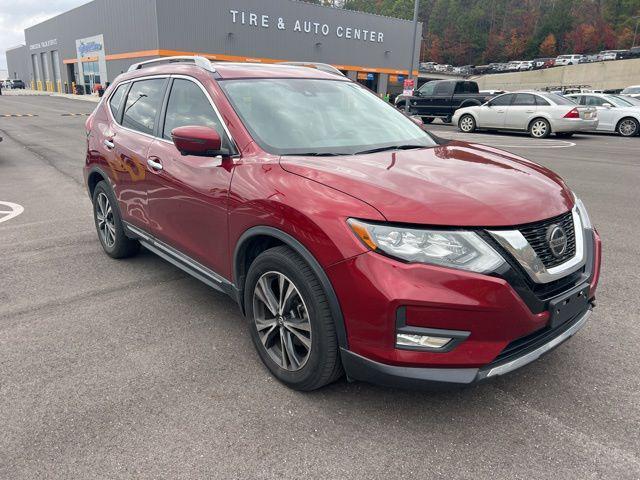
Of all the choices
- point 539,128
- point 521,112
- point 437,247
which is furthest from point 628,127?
point 437,247

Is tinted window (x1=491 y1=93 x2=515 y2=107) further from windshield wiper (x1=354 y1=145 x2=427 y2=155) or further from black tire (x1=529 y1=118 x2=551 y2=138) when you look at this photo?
windshield wiper (x1=354 y1=145 x2=427 y2=155)

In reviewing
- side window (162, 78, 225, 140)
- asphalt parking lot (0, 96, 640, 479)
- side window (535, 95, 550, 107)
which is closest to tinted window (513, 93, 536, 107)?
side window (535, 95, 550, 107)

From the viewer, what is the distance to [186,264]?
3.73 m

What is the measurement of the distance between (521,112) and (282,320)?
54.6 ft

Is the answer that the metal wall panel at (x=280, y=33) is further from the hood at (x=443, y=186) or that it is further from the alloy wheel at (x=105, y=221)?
the hood at (x=443, y=186)

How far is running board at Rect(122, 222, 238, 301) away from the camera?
3342 millimetres

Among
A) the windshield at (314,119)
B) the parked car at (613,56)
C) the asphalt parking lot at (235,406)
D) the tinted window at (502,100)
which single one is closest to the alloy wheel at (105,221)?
the asphalt parking lot at (235,406)

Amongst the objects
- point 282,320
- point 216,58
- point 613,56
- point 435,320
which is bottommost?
point 282,320

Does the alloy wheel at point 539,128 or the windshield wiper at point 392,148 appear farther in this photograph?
the alloy wheel at point 539,128

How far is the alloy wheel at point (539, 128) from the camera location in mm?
16750

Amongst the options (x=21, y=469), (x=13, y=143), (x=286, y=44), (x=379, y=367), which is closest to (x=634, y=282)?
(x=379, y=367)

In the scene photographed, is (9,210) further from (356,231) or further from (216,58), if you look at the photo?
(216,58)

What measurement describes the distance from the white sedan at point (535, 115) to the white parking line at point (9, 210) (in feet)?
50.5

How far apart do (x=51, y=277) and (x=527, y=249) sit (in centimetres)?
415
